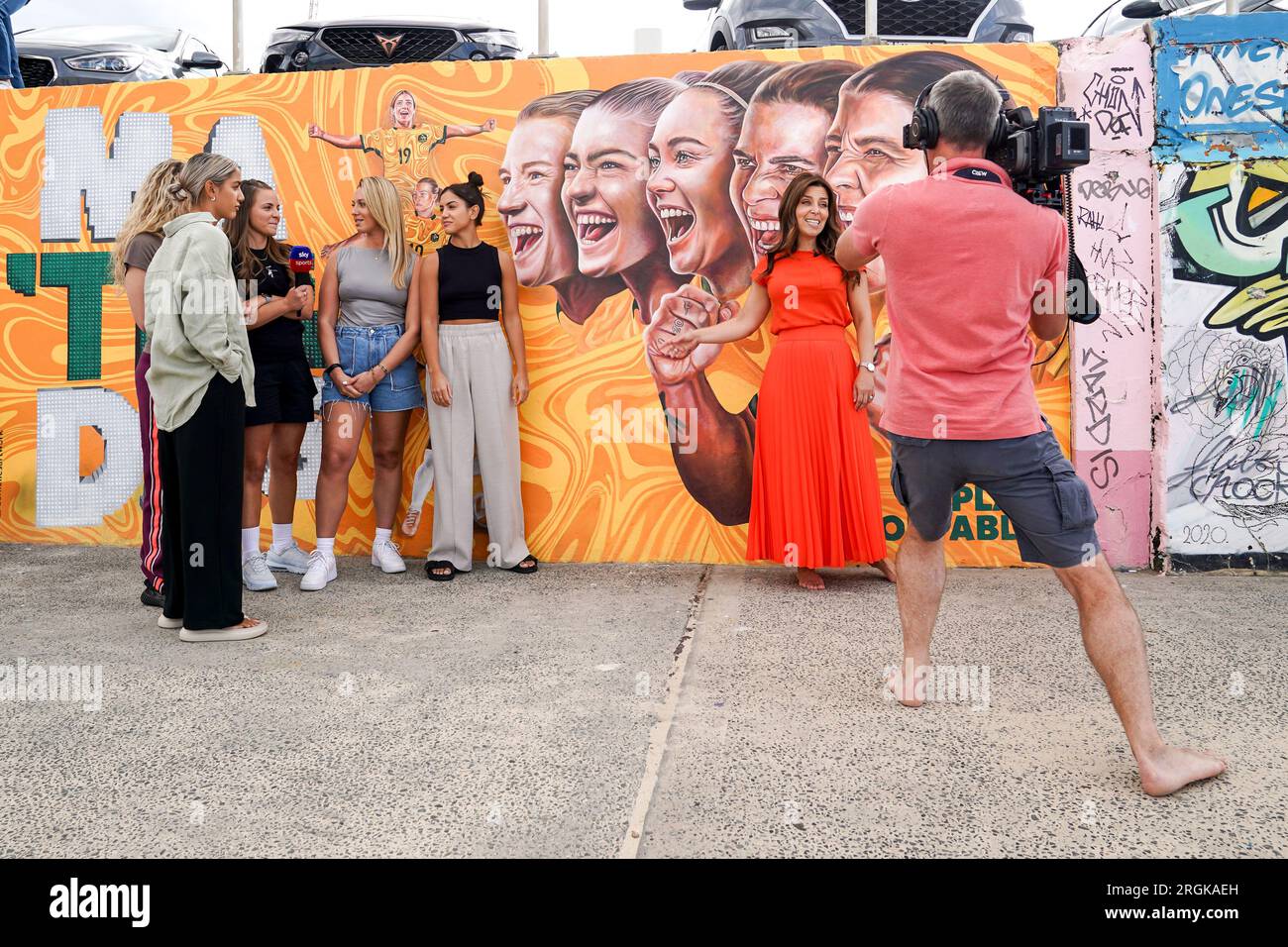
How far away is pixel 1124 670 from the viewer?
2766 mm

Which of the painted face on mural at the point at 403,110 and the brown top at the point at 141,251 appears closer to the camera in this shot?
the brown top at the point at 141,251

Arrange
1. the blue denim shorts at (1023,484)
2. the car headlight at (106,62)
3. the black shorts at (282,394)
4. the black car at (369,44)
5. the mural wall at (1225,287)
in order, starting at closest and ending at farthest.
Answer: the blue denim shorts at (1023,484) → the black shorts at (282,394) → the mural wall at (1225,287) → the black car at (369,44) → the car headlight at (106,62)

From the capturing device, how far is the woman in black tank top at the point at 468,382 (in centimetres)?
541

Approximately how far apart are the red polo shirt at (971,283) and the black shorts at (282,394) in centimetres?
325

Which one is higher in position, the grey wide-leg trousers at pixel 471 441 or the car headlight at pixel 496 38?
the car headlight at pixel 496 38

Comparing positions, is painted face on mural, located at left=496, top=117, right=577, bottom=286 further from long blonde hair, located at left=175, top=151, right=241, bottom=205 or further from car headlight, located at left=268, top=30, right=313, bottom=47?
car headlight, located at left=268, top=30, right=313, bottom=47

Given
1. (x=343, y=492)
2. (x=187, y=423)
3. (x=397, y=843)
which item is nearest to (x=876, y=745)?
(x=397, y=843)

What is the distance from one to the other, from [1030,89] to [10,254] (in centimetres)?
588

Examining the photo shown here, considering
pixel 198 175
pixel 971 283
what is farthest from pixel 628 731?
pixel 198 175

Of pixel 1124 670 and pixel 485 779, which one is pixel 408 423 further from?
pixel 1124 670

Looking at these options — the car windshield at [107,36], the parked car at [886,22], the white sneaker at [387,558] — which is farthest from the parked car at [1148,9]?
the car windshield at [107,36]

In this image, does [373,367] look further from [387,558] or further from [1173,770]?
[1173,770]

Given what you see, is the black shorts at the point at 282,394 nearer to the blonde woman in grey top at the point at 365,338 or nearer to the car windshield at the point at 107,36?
the blonde woman in grey top at the point at 365,338

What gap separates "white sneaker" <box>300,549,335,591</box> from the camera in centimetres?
517
